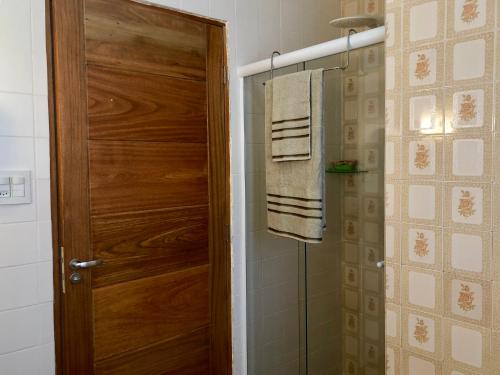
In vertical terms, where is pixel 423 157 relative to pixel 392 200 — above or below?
above

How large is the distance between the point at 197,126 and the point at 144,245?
565mm

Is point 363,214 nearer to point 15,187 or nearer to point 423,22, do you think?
point 423,22

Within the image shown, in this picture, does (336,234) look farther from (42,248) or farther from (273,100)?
(42,248)

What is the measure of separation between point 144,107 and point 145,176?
0.92ft

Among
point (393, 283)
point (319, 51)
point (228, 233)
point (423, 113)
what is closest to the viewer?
point (423, 113)

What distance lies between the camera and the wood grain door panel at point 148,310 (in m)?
1.64

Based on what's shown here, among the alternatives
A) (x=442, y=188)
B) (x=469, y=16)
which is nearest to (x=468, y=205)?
(x=442, y=188)

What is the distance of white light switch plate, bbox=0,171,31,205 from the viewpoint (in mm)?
1388

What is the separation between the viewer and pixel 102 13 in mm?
1584

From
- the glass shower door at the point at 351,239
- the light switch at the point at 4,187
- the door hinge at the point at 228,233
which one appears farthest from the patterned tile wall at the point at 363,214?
the light switch at the point at 4,187

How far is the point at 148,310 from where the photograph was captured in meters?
1.76

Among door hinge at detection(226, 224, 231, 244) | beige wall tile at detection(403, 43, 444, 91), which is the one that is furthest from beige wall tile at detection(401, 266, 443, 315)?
door hinge at detection(226, 224, 231, 244)

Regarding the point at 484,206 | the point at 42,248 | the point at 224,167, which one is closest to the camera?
the point at 484,206

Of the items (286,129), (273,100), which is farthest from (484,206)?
(273,100)
